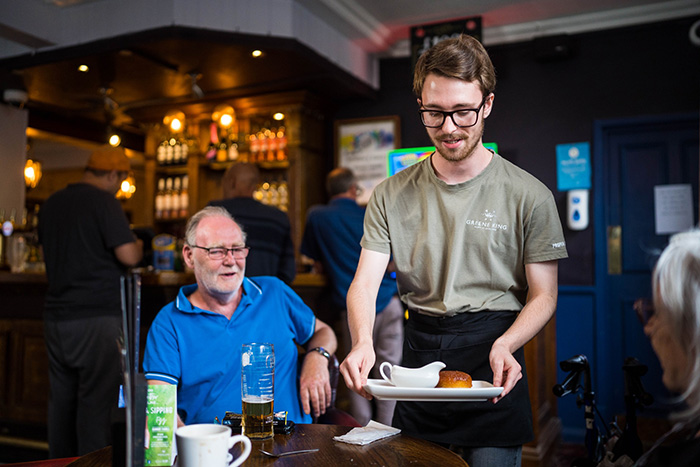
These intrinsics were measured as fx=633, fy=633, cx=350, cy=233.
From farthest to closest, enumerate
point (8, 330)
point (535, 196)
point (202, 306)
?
1. point (8, 330)
2. point (202, 306)
3. point (535, 196)

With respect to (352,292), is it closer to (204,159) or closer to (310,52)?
(310,52)

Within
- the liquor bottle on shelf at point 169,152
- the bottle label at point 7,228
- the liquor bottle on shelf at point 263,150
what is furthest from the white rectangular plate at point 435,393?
the liquor bottle on shelf at point 169,152

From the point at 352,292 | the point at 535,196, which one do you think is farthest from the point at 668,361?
the point at 352,292

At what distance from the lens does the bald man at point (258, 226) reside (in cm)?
355

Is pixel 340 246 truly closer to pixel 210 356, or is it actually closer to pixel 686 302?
pixel 210 356

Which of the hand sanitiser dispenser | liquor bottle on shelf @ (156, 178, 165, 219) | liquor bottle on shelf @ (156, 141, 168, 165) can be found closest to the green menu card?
the hand sanitiser dispenser

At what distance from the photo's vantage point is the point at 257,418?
4.88ft

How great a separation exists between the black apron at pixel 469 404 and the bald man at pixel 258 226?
1946 millimetres

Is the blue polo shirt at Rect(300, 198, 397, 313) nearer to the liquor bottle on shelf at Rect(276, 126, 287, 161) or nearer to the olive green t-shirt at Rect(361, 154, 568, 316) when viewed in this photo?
the liquor bottle on shelf at Rect(276, 126, 287, 161)

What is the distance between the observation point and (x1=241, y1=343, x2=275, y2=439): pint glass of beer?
149cm

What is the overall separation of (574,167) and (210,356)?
3.73 m

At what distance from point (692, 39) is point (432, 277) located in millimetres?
3839

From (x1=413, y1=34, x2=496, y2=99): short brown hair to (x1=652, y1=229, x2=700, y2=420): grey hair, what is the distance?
0.72 m

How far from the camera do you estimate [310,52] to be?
466 centimetres
